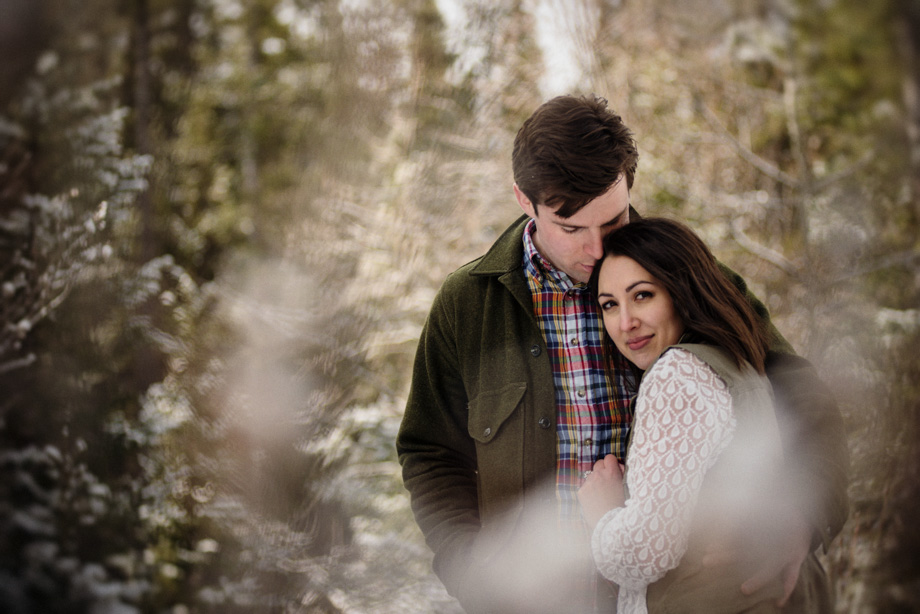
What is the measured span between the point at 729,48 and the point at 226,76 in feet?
11.4

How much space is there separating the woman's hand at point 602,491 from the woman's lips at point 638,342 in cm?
26

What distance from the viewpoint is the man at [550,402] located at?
1.60 m

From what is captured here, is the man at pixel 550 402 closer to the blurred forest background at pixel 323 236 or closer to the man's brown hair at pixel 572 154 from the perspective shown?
the man's brown hair at pixel 572 154

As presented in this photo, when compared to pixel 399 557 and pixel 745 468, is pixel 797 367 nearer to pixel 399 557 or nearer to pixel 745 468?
pixel 745 468

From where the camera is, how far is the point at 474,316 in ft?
5.93

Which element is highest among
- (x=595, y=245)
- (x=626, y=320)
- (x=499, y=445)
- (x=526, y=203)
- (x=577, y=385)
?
(x=526, y=203)

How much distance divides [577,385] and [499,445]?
0.82 ft

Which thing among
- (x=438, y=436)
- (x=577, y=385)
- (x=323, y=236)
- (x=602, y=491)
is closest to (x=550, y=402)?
(x=577, y=385)

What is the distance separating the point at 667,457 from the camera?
1.24 m

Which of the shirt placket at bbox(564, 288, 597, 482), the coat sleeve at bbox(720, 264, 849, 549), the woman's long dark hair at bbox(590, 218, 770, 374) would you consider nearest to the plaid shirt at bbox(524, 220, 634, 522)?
the shirt placket at bbox(564, 288, 597, 482)

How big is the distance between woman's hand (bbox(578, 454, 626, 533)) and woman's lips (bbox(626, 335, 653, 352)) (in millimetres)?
256

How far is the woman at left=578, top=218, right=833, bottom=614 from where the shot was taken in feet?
4.12

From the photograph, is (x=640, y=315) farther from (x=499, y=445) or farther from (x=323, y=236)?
(x=323, y=236)

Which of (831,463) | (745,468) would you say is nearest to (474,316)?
(745,468)
